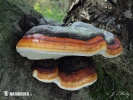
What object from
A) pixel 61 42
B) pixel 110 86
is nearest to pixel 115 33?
pixel 110 86

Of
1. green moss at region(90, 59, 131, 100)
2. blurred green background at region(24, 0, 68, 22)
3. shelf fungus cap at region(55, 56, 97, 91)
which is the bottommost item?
blurred green background at region(24, 0, 68, 22)

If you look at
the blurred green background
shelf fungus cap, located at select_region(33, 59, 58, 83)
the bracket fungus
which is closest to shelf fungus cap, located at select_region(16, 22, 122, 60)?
the bracket fungus

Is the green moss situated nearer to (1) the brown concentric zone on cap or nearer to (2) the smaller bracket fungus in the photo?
(2) the smaller bracket fungus

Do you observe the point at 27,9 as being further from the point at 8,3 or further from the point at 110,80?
the point at 110,80

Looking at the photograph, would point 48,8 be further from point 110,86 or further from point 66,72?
point 66,72

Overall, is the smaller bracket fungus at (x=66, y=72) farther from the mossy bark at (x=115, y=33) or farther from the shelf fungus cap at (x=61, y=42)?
the mossy bark at (x=115, y=33)
